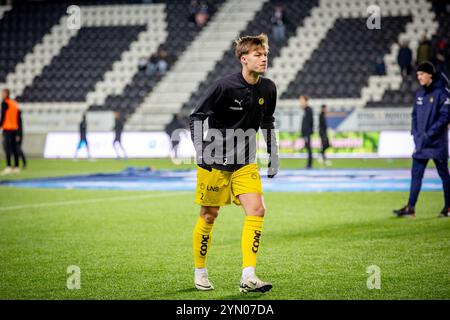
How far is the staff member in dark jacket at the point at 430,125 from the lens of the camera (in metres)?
12.7

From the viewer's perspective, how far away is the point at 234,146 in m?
7.54

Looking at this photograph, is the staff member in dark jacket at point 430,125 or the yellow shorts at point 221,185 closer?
the yellow shorts at point 221,185

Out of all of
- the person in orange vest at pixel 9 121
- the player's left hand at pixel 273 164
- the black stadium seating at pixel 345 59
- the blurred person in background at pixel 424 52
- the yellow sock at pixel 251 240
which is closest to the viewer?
the yellow sock at pixel 251 240

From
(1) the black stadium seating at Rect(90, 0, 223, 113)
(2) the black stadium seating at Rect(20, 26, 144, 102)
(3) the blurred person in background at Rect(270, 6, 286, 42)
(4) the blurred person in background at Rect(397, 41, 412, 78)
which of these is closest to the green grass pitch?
(4) the blurred person in background at Rect(397, 41, 412, 78)

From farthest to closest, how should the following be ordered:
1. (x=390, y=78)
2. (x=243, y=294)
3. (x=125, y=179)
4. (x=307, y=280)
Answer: (x=390, y=78) → (x=125, y=179) → (x=307, y=280) → (x=243, y=294)

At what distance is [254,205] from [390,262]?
2144 mm

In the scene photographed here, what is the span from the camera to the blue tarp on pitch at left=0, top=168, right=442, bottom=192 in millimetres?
19172

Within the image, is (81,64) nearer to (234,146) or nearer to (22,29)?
(22,29)

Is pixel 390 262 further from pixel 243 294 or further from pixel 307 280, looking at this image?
pixel 243 294

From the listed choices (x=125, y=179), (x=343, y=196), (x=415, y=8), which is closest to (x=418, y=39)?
(x=415, y=8)

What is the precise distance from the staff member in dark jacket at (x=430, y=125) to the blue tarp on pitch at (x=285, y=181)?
525 centimetres

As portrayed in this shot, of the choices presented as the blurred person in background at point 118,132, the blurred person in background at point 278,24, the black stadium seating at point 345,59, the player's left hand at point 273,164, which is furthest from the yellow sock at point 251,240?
the blurred person in background at point 278,24

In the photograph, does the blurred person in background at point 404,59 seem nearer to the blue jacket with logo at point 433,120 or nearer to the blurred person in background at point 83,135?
the blurred person in background at point 83,135

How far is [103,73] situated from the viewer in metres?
42.8
